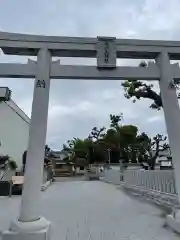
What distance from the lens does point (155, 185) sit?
6.66 meters

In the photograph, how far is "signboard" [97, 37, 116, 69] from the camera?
11.8ft

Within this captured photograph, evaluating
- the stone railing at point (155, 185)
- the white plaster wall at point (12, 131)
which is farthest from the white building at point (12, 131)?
the stone railing at point (155, 185)

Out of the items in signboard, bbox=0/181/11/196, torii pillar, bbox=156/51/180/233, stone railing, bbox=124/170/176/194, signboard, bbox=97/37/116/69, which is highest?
signboard, bbox=97/37/116/69

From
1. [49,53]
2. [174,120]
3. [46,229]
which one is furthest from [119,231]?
[49,53]

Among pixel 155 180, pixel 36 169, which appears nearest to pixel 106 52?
pixel 36 169

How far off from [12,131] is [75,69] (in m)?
13.3

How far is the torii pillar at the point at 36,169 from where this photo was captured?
2.93 m

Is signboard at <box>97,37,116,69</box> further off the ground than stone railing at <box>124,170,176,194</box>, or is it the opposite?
signboard at <box>97,37,116,69</box>

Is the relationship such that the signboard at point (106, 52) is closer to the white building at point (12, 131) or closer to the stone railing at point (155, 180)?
the stone railing at point (155, 180)

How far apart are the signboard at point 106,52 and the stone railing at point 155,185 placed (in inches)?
96.1

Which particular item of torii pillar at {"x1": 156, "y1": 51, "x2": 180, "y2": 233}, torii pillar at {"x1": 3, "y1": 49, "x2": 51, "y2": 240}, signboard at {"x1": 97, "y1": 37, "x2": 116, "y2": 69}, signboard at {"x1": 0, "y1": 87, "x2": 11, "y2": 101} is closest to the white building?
signboard at {"x1": 0, "y1": 87, "x2": 11, "y2": 101}

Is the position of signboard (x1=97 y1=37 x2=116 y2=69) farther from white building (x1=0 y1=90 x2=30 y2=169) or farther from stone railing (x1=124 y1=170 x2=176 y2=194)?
white building (x1=0 y1=90 x2=30 y2=169)

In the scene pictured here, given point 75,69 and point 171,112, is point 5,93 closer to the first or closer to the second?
point 75,69

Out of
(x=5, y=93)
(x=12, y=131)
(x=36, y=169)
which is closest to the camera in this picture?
(x=36, y=169)
